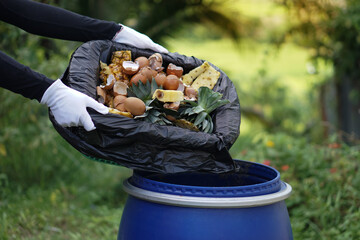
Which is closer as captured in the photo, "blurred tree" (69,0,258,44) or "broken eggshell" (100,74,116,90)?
"broken eggshell" (100,74,116,90)

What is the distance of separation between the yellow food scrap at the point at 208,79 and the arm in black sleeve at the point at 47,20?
1.99 ft

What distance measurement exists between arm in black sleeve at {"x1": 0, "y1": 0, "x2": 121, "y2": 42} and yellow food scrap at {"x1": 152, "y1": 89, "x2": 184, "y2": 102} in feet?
1.93

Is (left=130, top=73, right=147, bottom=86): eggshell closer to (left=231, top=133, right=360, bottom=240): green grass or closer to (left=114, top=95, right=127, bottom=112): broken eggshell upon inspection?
(left=114, top=95, right=127, bottom=112): broken eggshell

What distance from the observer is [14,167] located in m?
3.96

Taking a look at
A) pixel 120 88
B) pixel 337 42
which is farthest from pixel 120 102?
pixel 337 42

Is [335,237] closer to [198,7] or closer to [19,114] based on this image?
[19,114]

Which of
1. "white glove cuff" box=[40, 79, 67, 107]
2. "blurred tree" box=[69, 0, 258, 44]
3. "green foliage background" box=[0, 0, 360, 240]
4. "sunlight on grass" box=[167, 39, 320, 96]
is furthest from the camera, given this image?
"sunlight on grass" box=[167, 39, 320, 96]

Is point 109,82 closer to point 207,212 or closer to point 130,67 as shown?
point 130,67

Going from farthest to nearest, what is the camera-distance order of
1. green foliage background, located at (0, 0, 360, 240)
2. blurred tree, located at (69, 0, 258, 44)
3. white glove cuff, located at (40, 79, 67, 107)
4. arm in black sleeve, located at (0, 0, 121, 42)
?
blurred tree, located at (69, 0, 258, 44) < green foliage background, located at (0, 0, 360, 240) < arm in black sleeve, located at (0, 0, 121, 42) < white glove cuff, located at (40, 79, 67, 107)

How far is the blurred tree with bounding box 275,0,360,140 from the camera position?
4.85 metres

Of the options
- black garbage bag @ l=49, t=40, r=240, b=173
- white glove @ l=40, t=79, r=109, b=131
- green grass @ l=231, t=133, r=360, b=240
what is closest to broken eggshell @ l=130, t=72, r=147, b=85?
black garbage bag @ l=49, t=40, r=240, b=173

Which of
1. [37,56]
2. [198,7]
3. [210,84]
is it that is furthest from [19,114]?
[198,7]

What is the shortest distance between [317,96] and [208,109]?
15.0 ft

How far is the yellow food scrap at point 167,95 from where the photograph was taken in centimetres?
208
